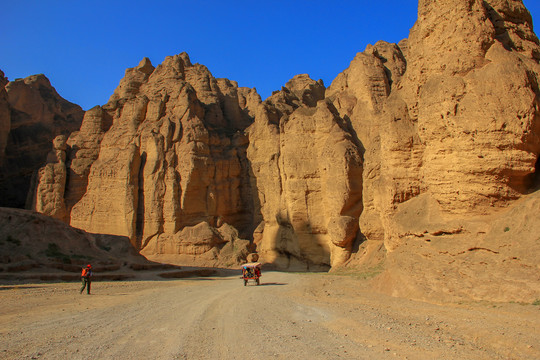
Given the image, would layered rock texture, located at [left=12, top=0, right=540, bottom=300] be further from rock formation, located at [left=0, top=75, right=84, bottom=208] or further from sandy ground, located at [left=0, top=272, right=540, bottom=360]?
rock formation, located at [left=0, top=75, right=84, bottom=208]

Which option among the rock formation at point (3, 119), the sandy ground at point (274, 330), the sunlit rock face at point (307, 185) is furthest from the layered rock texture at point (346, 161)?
the rock formation at point (3, 119)

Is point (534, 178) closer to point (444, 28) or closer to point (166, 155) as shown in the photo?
point (444, 28)

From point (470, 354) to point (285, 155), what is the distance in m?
27.7

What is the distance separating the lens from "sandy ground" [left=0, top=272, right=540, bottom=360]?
584 centimetres

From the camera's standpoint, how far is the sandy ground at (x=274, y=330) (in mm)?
5836

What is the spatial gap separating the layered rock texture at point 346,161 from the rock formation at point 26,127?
595cm

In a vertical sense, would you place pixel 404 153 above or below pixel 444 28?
below

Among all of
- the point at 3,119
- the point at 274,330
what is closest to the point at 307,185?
the point at 274,330

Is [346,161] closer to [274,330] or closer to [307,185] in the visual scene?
[307,185]

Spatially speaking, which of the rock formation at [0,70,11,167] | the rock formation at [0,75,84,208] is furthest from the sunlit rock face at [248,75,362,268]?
the rock formation at [0,75,84,208]

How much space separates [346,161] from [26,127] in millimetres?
38805

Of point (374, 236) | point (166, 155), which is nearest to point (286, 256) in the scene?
point (374, 236)

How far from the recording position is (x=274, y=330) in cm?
736

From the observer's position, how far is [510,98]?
11094 millimetres
